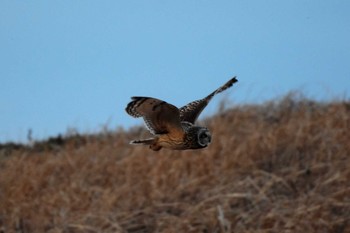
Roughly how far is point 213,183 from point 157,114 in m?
5.77

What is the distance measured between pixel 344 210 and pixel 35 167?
11.3 ft

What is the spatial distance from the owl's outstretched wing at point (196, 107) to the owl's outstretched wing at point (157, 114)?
0.04 m

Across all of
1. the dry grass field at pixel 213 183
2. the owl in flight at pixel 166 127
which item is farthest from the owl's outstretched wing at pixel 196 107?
the dry grass field at pixel 213 183

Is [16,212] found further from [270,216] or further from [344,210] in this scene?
[344,210]

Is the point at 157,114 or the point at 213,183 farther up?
the point at 213,183

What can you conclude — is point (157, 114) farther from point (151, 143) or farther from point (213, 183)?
point (213, 183)

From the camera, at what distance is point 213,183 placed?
6367 mm

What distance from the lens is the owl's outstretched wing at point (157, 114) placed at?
2.06 feet

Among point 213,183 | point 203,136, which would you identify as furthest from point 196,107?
point 213,183

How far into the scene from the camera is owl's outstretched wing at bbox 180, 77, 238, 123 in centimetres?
70

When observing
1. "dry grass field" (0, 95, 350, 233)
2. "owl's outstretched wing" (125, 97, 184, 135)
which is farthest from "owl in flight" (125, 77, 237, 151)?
"dry grass field" (0, 95, 350, 233)

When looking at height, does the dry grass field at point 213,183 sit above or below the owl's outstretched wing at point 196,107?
above

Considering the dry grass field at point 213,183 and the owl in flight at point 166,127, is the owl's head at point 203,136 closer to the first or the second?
the owl in flight at point 166,127

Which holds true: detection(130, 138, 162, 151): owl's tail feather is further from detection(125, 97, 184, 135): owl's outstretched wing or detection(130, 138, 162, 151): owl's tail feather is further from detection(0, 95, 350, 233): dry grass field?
detection(0, 95, 350, 233): dry grass field
